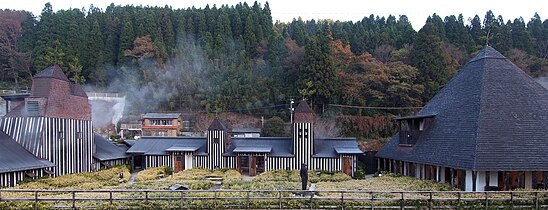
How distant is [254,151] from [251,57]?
76.5 feet

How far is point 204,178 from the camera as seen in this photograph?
2578 centimetres

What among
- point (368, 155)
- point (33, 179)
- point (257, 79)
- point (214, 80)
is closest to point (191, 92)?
point (214, 80)

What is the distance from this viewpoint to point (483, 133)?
63.3ft

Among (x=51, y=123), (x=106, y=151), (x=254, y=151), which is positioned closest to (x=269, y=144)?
(x=254, y=151)

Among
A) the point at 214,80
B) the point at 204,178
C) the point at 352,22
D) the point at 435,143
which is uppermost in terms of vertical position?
the point at 352,22

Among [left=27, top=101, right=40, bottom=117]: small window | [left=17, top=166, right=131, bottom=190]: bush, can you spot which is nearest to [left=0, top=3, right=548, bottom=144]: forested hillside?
[left=17, top=166, right=131, bottom=190]: bush

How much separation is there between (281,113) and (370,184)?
20733 millimetres

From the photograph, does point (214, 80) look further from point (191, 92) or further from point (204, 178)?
point (204, 178)

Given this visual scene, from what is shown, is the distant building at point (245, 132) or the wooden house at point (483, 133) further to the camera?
the distant building at point (245, 132)

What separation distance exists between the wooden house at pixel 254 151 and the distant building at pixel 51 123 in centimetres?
465

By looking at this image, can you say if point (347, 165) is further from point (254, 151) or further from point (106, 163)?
point (106, 163)

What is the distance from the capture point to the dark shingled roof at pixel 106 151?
30.0 meters

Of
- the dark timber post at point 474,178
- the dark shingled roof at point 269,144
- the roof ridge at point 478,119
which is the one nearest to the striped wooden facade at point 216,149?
the dark shingled roof at point 269,144

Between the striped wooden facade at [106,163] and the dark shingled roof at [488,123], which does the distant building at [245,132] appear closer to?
the striped wooden facade at [106,163]
